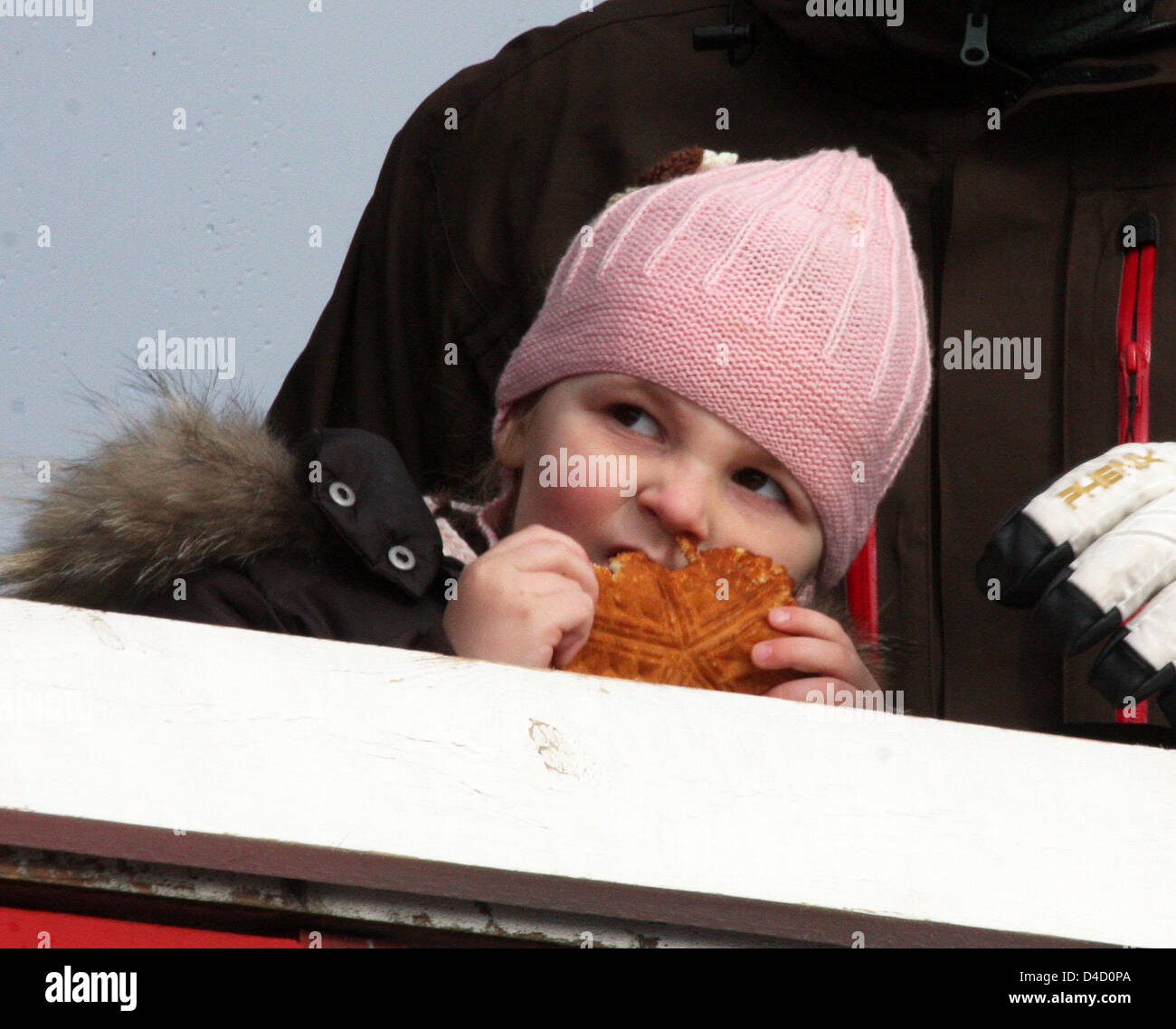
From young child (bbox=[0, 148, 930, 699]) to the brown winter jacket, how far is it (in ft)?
0.39

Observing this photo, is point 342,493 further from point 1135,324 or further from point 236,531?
point 1135,324

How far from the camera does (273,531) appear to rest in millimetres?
1316

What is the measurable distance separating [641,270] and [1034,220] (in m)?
0.49

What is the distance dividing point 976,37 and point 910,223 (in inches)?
8.4

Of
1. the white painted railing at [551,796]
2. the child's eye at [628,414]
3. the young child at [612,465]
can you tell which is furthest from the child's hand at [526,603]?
the white painted railing at [551,796]

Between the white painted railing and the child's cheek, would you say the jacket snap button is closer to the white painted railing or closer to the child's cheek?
the child's cheek

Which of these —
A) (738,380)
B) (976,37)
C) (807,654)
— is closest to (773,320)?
(738,380)

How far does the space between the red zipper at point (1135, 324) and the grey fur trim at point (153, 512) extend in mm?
844

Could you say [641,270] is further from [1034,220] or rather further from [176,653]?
[176,653]

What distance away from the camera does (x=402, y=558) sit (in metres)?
1.29

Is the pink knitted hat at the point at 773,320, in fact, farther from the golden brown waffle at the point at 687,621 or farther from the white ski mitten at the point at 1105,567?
the white ski mitten at the point at 1105,567

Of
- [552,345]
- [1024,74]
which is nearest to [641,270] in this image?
[552,345]

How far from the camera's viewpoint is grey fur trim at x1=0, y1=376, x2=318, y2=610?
1266 mm
